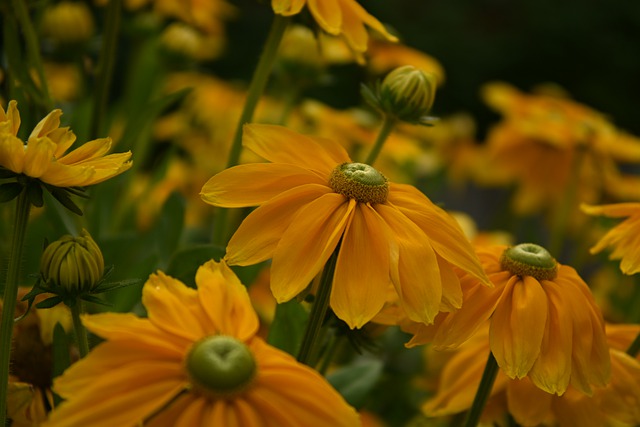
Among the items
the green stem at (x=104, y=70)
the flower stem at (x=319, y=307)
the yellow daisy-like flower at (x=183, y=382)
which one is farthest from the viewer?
the green stem at (x=104, y=70)

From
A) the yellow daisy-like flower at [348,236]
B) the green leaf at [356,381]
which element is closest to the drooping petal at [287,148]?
the yellow daisy-like flower at [348,236]

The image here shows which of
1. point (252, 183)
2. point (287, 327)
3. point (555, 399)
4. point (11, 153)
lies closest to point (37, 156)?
point (11, 153)

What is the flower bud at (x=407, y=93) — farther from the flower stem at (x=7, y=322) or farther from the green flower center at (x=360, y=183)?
the flower stem at (x=7, y=322)

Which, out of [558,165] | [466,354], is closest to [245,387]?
[466,354]

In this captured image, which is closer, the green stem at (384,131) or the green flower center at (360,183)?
the green flower center at (360,183)

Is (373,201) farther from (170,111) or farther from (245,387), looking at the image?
(170,111)

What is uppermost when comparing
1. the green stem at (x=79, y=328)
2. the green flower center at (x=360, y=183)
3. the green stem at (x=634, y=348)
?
the green flower center at (x=360, y=183)

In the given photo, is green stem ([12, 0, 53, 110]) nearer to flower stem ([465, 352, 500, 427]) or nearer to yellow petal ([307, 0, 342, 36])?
yellow petal ([307, 0, 342, 36])

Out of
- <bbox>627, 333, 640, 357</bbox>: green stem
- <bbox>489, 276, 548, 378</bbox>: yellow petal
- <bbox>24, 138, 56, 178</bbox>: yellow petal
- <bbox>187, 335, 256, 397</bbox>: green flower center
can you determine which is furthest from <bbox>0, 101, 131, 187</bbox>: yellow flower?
<bbox>627, 333, 640, 357</bbox>: green stem
